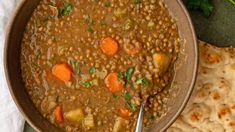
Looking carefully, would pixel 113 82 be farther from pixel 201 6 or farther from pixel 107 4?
pixel 201 6

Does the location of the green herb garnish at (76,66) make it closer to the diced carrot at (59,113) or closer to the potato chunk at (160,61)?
the diced carrot at (59,113)

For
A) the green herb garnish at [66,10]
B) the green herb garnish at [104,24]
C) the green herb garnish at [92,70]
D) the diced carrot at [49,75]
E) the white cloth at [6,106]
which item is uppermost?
the green herb garnish at [66,10]

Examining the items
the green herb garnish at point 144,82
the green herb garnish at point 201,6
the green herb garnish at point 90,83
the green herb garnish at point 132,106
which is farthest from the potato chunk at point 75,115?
the green herb garnish at point 201,6

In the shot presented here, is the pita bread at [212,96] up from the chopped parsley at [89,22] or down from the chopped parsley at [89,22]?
down

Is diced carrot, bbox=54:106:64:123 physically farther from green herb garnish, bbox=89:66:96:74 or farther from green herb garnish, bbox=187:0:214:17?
green herb garnish, bbox=187:0:214:17

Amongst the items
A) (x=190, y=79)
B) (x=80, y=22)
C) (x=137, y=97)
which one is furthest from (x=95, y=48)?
(x=190, y=79)

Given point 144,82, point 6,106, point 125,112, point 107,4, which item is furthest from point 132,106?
→ point 6,106
